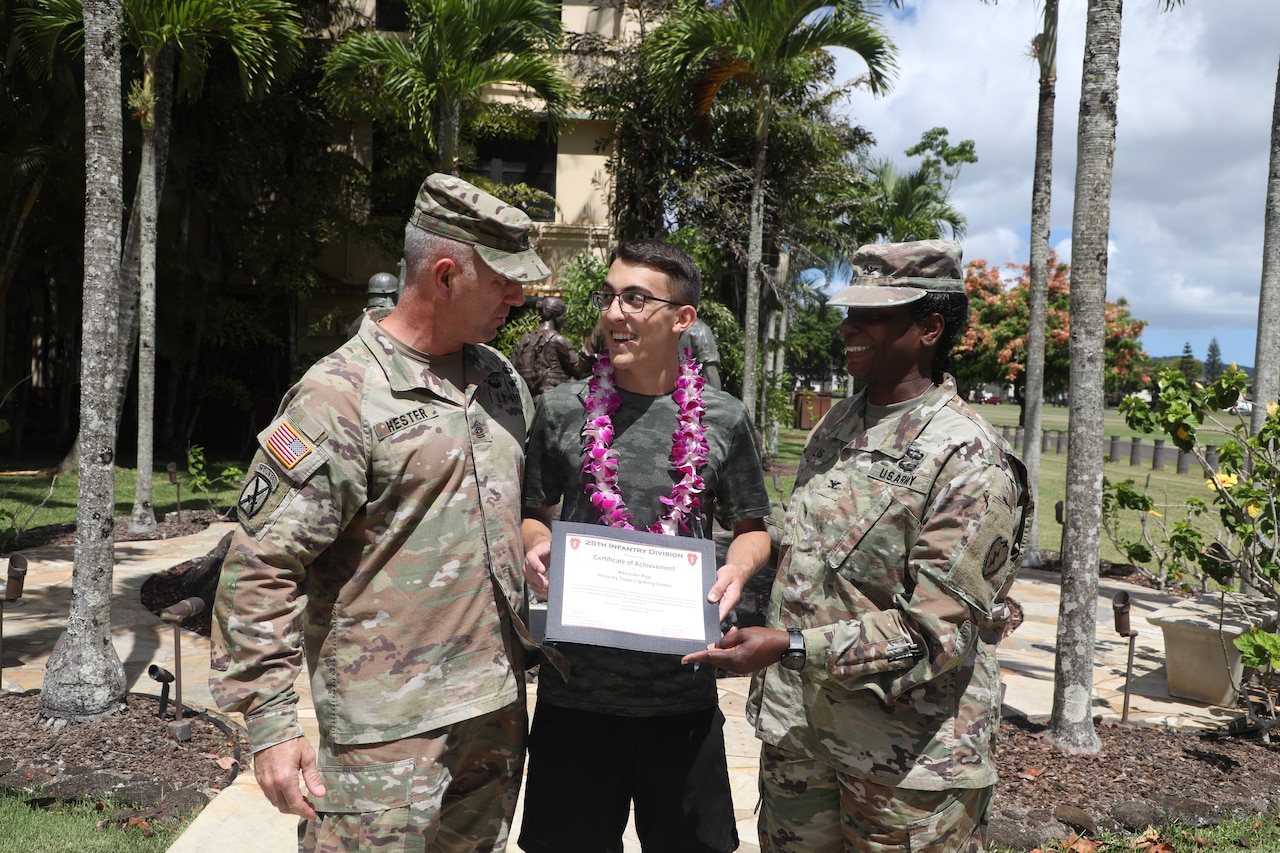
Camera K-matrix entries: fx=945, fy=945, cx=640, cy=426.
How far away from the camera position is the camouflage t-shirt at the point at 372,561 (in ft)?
6.61

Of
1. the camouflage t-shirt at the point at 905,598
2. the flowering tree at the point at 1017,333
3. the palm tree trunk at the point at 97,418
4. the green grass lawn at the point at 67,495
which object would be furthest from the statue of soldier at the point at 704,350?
the flowering tree at the point at 1017,333

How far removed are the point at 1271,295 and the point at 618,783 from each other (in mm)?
7372

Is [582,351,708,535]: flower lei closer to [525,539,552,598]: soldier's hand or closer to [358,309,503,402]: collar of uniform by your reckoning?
[525,539,552,598]: soldier's hand

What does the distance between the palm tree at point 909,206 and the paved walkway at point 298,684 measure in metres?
16.7

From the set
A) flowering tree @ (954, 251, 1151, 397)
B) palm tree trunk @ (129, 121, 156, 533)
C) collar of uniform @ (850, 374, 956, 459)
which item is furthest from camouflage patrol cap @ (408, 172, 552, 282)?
flowering tree @ (954, 251, 1151, 397)

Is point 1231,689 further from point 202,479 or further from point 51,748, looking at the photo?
point 202,479

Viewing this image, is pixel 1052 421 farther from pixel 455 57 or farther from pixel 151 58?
pixel 151 58

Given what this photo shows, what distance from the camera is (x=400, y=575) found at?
2178 mm

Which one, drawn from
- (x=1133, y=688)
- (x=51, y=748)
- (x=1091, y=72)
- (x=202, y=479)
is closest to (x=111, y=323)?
(x=51, y=748)

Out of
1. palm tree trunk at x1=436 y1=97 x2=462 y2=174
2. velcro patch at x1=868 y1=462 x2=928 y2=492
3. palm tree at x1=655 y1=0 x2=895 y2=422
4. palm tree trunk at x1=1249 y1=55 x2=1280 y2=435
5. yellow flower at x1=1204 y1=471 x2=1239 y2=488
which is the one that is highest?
palm tree at x1=655 y1=0 x2=895 y2=422

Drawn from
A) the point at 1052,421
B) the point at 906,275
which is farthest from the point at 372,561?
the point at 1052,421

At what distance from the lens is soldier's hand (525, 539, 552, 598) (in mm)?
2430

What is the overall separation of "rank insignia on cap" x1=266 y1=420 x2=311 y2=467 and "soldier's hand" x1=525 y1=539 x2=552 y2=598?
0.66 meters

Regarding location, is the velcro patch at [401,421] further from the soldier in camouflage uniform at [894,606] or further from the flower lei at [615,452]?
the soldier in camouflage uniform at [894,606]
